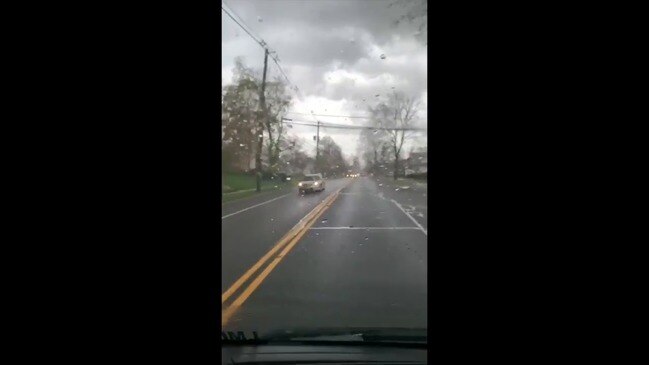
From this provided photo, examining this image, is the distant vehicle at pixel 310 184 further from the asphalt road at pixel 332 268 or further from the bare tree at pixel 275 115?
the bare tree at pixel 275 115

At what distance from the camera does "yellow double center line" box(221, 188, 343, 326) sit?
5.09 m

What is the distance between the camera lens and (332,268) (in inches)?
293

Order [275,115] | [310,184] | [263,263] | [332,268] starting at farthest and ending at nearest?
[310,184], [275,115], [263,263], [332,268]

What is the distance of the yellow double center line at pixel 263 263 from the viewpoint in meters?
5.09

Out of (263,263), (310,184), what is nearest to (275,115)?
(263,263)

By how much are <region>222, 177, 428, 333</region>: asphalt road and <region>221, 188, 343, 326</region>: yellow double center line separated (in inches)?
2.6

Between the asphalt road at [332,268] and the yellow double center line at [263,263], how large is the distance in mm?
65

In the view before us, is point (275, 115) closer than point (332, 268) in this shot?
No

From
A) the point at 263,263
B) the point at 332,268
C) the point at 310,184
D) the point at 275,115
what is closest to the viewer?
the point at 332,268

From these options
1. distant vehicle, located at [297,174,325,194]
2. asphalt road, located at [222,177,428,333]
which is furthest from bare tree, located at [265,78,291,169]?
distant vehicle, located at [297,174,325,194]

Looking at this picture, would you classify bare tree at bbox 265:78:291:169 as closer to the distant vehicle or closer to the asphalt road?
the asphalt road

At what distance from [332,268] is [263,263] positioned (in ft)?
3.38

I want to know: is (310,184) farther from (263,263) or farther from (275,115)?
(263,263)
